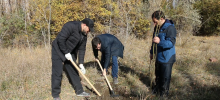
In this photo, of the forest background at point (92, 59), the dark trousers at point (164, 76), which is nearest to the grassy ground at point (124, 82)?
the forest background at point (92, 59)

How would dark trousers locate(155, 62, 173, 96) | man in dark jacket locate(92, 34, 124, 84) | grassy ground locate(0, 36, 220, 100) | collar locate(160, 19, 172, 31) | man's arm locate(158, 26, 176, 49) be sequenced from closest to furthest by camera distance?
man's arm locate(158, 26, 176, 49) → collar locate(160, 19, 172, 31) → dark trousers locate(155, 62, 173, 96) → grassy ground locate(0, 36, 220, 100) → man in dark jacket locate(92, 34, 124, 84)

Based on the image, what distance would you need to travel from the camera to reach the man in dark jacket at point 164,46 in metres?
2.68

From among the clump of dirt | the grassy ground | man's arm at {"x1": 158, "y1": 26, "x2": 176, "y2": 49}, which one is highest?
man's arm at {"x1": 158, "y1": 26, "x2": 176, "y2": 49}

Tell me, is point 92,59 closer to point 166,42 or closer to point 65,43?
point 65,43

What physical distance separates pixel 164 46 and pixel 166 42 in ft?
0.26

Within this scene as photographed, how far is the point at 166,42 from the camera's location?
8.73 feet

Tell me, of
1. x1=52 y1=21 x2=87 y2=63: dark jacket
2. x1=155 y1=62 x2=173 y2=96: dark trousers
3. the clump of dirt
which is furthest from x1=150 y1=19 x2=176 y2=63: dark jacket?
x1=52 y1=21 x2=87 y2=63: dark jacket

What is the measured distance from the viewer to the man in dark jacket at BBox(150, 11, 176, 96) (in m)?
2.68

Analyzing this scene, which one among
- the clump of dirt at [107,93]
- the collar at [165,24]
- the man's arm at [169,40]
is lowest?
the clump of dirt at [107,93]

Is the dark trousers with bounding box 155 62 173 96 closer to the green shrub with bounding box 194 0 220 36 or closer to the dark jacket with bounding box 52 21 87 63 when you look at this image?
the dark jacket with bounding box 52 21 87 63

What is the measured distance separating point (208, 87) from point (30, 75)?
15.1 ft

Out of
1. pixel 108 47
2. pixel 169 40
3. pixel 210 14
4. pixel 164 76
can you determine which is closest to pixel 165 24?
pixel 169 40

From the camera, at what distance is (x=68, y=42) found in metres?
3.17

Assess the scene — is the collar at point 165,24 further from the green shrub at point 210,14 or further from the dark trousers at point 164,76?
the green shrub at point 210,14
